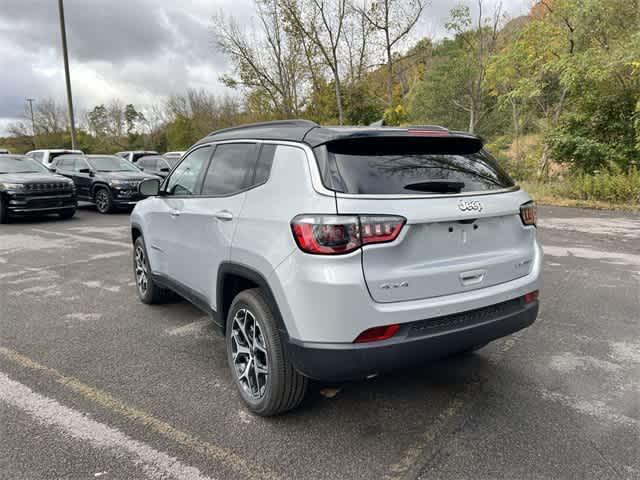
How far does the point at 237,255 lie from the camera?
113 inches

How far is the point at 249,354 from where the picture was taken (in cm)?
294

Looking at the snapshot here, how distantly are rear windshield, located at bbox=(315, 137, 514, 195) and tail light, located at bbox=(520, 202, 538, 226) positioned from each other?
7.8 inches

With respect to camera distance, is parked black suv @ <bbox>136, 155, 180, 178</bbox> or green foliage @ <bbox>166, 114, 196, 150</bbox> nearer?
parked black suv @ <bbox>136, 155, 180, 178</bbox>

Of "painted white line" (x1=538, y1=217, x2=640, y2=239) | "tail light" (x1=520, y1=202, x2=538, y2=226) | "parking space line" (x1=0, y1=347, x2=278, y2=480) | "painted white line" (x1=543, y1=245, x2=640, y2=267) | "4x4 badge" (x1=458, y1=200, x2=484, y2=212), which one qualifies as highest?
"4x4 badge" (x1=458, y1=200, x2=484, y2=212)

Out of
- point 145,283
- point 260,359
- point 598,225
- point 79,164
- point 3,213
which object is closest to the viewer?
point 260,359

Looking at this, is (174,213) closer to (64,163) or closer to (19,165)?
(19,165)

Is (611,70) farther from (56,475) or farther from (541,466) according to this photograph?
(56,475)

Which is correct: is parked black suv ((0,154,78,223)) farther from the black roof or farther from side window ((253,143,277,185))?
side window ((253,143,277,185))

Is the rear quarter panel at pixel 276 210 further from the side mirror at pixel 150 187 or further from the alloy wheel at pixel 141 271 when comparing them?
the alloy wheel at pixel 141 271

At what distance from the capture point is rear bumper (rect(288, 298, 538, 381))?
7.68 ft

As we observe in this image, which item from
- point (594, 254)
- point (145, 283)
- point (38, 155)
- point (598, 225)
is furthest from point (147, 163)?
point (594, 254)

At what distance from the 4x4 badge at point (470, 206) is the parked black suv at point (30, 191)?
11.7 m

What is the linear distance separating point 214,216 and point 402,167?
1363 millimetres

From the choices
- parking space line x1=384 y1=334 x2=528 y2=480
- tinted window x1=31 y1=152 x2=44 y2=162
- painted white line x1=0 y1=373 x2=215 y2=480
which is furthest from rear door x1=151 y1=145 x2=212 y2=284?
tinted window x1=31 y1=152 x2=44 y2=162
